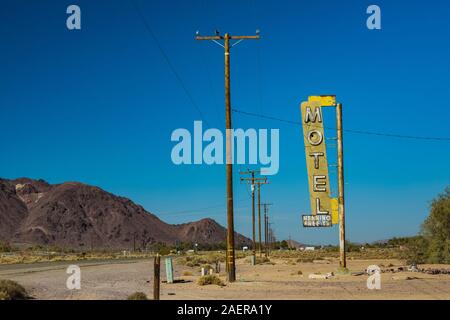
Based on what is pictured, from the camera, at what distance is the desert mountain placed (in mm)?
167000

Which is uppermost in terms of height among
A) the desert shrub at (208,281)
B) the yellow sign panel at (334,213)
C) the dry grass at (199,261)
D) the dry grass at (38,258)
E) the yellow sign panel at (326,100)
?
the yellow sign panel at (326,100)

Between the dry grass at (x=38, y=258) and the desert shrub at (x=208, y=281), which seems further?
the dry grass at (x=38, y=258)

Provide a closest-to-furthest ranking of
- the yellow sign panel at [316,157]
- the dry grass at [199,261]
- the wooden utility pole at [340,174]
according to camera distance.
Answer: the wooden utility pole at [340,174] → the yellow sign panel at [316,157] → the dry grass at [199,261]

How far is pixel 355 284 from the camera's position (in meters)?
26.5

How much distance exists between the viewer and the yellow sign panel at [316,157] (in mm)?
35812

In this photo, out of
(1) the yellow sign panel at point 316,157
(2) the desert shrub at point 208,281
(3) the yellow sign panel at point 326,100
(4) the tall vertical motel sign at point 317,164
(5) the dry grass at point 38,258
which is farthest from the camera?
(5) the dry grass at point 38,258

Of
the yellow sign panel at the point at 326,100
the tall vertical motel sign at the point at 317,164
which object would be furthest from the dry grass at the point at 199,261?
the yellow sign panel at the point at 326,100

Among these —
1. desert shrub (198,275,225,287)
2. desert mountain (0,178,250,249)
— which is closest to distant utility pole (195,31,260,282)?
desert shrub (198,275,225,287)

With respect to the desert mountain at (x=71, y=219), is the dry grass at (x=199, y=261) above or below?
below

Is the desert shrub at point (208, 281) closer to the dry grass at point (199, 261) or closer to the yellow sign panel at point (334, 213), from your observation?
the yellow sign panel at point (334, 213)

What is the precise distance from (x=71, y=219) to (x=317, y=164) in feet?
481
